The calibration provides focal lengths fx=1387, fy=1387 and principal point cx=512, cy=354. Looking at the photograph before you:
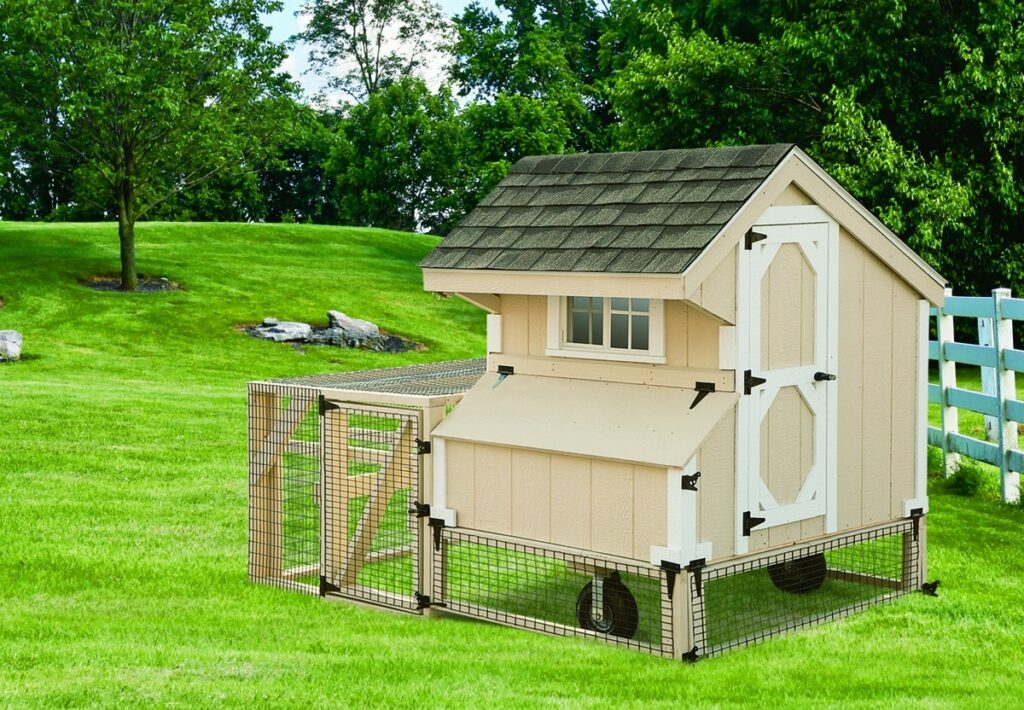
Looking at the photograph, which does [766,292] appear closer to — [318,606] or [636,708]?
[636,708]

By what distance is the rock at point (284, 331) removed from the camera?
28.2 m

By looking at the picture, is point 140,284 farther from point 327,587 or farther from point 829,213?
point 829,213

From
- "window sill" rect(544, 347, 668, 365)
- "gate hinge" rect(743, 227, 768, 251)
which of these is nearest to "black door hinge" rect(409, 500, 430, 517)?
"window sill" rect(544, 347, 668, 365)

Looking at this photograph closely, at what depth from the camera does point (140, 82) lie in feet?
96.8

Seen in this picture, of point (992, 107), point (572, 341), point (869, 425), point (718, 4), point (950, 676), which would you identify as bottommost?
point (950, 676)

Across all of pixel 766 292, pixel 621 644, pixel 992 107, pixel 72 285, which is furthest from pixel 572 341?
pixel 72 285

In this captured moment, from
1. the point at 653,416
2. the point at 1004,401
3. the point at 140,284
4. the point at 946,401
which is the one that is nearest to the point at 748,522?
the point at 653,416

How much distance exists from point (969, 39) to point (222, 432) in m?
17.0

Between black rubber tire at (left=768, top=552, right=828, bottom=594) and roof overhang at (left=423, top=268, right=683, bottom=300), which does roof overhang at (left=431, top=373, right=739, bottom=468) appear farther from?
black rubber tire at (left=768, top=552, right=828, bottom=594)

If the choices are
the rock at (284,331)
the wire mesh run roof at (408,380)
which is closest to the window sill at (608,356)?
the wire mesh run roof at (408,380)

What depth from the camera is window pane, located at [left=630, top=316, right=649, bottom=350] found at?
25.5 feet

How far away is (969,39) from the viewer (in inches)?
1034

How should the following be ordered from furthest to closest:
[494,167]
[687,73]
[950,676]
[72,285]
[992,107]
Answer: [494,167], [72,285], [687,73], [992,107], [950,676]

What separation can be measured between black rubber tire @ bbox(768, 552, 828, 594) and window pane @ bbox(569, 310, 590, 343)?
2.08 meters
